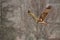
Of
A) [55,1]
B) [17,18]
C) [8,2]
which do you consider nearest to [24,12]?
[17,18]

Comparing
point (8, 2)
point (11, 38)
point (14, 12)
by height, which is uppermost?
point (8, 2)

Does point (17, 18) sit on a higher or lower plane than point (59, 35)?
higher

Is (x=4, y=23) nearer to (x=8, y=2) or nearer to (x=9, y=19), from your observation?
(x=9, y=19)

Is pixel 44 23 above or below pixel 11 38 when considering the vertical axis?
above

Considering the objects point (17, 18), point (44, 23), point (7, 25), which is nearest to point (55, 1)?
point (44, 23)

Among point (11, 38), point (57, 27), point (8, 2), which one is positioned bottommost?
point (11, 38)

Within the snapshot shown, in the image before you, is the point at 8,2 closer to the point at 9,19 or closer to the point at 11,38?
the point at 9,19
